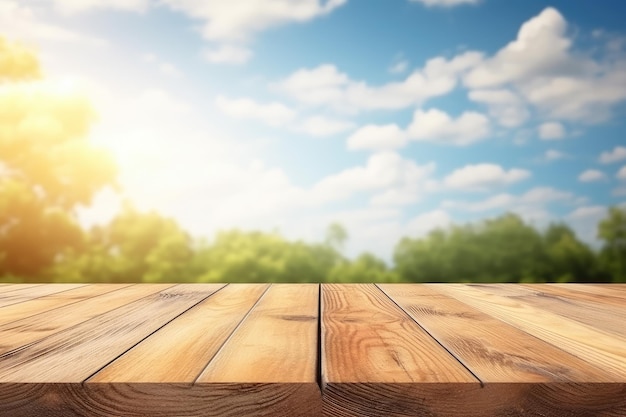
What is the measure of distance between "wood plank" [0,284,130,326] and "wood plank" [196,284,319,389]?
1.84 feet

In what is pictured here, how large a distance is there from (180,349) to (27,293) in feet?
4.30

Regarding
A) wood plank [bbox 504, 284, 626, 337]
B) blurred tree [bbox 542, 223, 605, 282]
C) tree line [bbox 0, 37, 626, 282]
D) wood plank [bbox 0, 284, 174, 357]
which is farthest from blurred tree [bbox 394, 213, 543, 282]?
wood plank [bbox 0, 284, 174, 357]

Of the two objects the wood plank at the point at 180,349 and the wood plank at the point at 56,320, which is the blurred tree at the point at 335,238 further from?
the wood plank at the point at 180,349

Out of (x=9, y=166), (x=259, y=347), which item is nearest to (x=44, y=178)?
(x=9, y=166)

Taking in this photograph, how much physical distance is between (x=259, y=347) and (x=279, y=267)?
18.0ft

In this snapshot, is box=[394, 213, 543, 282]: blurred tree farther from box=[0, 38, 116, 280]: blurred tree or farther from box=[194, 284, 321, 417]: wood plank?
box=[194, 284, 321, 417]: wood plank

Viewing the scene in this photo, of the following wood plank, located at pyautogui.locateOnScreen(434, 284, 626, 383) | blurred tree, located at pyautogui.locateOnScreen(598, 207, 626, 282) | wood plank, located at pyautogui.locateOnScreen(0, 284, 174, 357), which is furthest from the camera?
blurred tree, located at pyautogui.locateOnScreen(598, 207, 626, 282)

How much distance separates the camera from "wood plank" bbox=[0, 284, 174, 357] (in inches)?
41.5

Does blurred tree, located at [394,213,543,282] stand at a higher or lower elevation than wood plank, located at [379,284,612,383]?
higher

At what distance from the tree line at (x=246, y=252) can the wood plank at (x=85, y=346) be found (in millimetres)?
4988

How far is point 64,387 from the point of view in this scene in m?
0.71

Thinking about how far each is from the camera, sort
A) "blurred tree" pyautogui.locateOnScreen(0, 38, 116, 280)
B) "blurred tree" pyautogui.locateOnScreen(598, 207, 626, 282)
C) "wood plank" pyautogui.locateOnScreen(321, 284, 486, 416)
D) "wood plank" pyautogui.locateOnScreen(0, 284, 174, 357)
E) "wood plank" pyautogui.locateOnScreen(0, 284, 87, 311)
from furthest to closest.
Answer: "blurred tree" pyautogui.locateOnScreen(0, 38, 116, 280) → "blurred tree" pyautogui.locateOnScreen(598, 207, 626, 282) → "wood plank" pyautogui.locateOnScreen(0, 284, 87, 311) → "wood plank" pyautogui.locateOnScreen(0, 284, 174, 357) → "wood plank" pyautogui.locateOnScreen(321, 284, 486, 416)

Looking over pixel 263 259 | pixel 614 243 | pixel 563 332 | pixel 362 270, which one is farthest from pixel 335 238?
pixel 563 332

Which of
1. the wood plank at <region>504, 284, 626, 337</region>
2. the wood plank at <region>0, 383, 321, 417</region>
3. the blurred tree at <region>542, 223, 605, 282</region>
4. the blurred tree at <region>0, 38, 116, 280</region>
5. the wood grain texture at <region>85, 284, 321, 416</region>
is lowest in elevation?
the wood plank at <region>0, 383, 321, 417</region>
